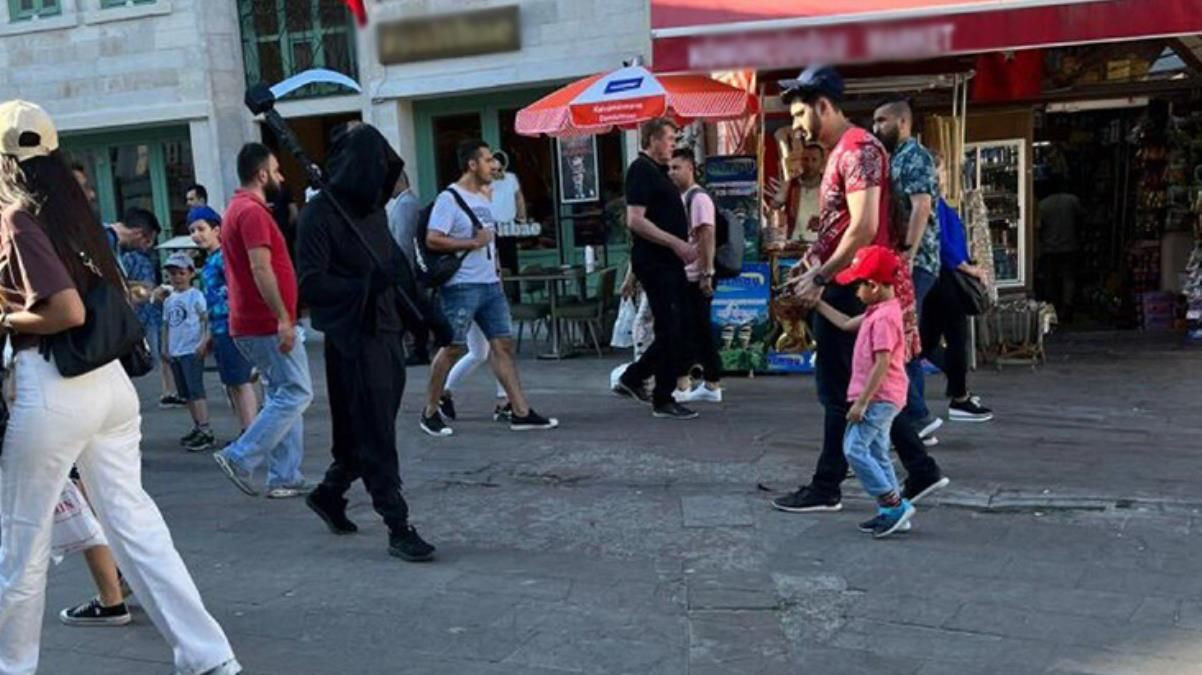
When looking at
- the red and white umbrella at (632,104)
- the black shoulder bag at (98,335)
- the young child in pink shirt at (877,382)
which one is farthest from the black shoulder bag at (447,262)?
the black shoulder bag at (98,335)

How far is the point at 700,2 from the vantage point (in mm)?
7867

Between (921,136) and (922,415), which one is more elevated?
(921,136)

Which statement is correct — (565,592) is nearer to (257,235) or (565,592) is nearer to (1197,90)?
(257,235)

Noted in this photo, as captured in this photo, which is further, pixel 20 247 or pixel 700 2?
pixel 700 2

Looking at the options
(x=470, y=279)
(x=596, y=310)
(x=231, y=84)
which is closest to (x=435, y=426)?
(x=470, y=279)

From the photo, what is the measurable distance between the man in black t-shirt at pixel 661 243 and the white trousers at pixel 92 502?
403cm

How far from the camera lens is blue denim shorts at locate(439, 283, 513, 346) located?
6793 millimetres

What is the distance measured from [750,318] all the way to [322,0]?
697 centimetres

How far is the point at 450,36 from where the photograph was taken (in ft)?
22.0

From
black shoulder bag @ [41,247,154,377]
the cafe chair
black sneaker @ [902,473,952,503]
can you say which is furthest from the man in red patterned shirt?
the cafe chair

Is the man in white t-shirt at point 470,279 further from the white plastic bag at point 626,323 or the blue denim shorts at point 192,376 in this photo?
the white plastic bag at point 626,323

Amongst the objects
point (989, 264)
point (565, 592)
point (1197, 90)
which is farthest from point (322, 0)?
point (565, 592)

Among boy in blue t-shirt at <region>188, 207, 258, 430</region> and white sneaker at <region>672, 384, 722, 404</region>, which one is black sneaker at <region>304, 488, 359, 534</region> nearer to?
boy in blue t-shirt at <region>188, 207, 258, 430</region>

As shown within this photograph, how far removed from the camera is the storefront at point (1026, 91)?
6797 mm
